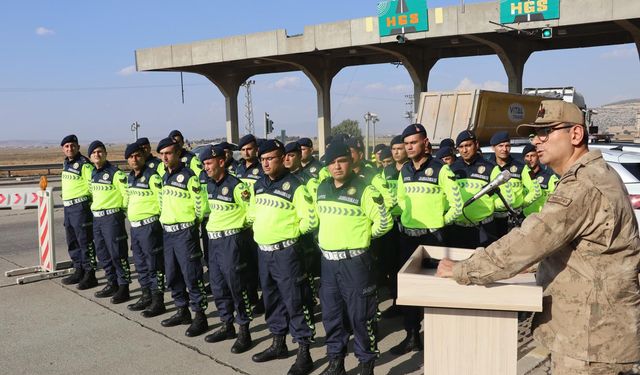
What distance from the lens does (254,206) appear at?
17.1 feet

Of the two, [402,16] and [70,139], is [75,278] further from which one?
[402,16]

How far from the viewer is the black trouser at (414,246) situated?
5.05m

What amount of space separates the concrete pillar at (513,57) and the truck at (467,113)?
7.21 m

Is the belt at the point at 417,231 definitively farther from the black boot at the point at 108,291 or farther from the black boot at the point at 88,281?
the black boot at the point at 88,281

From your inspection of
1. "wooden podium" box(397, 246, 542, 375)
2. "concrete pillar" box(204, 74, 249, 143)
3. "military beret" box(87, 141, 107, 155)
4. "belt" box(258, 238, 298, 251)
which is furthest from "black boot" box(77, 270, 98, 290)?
"concrete pillar" box(204, 74, 249, 143)

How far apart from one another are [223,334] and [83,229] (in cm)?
298

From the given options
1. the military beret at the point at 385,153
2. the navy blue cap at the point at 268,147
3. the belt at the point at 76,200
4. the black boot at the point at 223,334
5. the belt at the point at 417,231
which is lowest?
the black boot at the point at 223,334

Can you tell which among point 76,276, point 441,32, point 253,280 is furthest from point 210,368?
point 441,32

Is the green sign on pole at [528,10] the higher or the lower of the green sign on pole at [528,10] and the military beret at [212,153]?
the higher

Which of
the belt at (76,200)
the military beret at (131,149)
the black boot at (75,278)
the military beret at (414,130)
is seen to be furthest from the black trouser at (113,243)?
the military beret at (414,130)

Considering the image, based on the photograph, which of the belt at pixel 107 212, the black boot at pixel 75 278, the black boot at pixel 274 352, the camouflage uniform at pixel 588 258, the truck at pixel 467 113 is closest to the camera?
the camouflage uniform at pixel 588 258

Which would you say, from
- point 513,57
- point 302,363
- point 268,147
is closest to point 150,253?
point 268,147

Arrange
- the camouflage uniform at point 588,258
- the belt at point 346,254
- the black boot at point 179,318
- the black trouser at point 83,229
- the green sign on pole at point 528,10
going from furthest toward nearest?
the green sign on pole at point 528,10, the black trouser at point 83,229, the black boot at point 179,318, the belt at point 346,254, the camouflage uniform at point 588,258

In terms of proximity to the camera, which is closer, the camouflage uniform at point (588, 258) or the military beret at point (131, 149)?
the camouflage uniform at point (588, 258)
